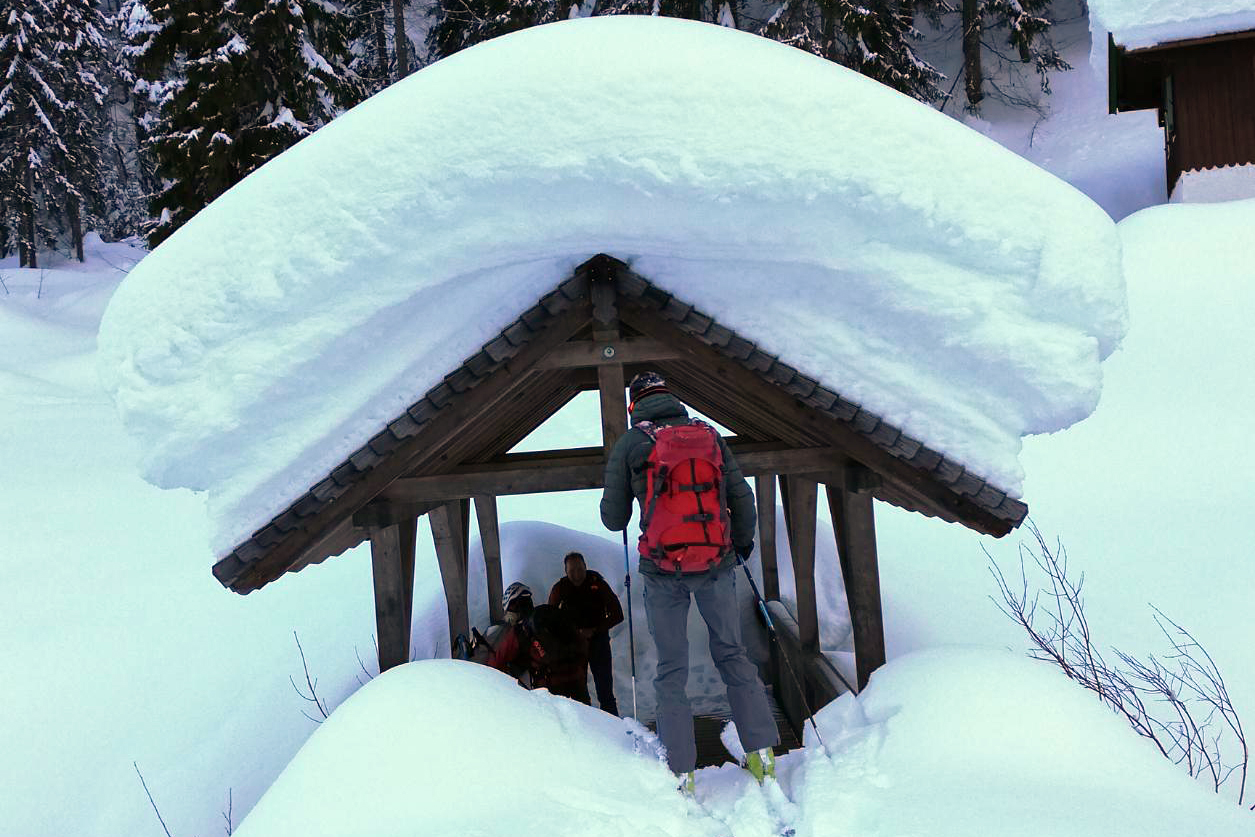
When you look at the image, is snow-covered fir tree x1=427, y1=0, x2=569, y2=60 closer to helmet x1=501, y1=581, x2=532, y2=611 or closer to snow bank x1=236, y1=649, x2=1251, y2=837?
helmet x1=501, y1=581, x2=532, y2=611

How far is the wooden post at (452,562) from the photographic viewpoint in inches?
319

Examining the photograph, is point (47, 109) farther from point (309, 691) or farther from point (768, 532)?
point (768, 532)

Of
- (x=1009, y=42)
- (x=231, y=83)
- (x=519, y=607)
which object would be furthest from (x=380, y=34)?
(x=519, y=607)

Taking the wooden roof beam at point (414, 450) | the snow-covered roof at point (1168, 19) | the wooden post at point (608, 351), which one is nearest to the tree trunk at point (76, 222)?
the snow-covered roof at point (1168, 19)

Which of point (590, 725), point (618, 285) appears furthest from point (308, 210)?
point (590, 725)

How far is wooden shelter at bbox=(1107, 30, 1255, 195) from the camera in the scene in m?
16.4

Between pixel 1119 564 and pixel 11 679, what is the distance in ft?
40.0

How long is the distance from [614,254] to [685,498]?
146 cm

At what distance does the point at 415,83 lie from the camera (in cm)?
553

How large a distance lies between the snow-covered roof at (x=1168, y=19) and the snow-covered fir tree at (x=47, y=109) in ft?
94.3

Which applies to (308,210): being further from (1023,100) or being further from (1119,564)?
(1023,100)

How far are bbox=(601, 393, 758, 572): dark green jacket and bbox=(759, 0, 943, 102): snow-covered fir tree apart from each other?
17.0m

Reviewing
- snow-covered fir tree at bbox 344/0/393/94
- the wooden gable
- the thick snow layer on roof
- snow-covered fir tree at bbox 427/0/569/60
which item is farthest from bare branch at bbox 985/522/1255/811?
snow-covered fir tree at bbox 344/0/393/94

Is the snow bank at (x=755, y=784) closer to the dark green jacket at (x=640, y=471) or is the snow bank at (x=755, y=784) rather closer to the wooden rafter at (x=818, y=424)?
the wooden rafter at (x=818, y=424)
